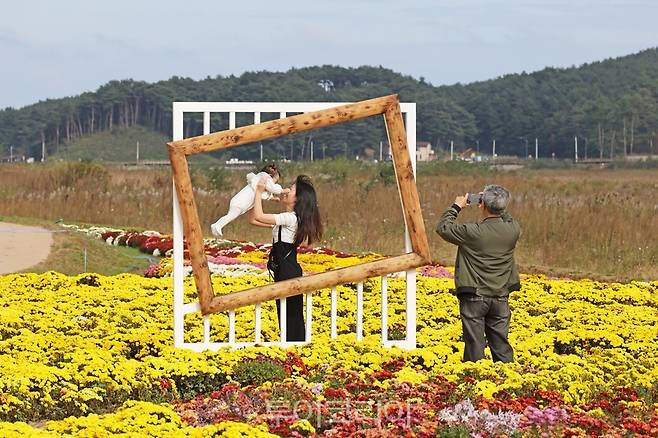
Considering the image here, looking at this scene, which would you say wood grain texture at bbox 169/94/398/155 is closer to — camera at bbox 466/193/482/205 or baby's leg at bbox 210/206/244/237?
baby's leg at bbox 210/206/244/237

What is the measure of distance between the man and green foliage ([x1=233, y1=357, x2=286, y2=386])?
165 centimetres

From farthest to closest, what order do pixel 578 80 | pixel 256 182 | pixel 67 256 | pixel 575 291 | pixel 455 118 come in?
1. pixel 578 80
2. pixel 455 118
3. pixel 67 256
4. pixel 575 291
5. pixel 256 182

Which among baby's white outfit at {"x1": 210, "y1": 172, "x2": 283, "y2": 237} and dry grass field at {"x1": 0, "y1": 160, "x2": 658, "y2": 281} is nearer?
baby's white outfit at {"x1": 210, "y1": 172, "x2": 283, "y2": 237}

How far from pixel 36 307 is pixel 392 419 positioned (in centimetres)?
657

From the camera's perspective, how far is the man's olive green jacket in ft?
30.8

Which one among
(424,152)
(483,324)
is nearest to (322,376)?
(483,324)

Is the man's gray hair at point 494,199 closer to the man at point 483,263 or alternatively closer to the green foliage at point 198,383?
the man at point 483,263

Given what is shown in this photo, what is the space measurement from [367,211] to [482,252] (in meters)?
14.3

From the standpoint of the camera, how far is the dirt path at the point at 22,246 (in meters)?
19.5

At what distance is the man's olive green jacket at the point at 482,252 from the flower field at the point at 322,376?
684 millimetres

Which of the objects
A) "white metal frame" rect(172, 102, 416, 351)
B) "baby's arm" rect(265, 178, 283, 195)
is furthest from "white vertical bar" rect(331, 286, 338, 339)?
"baby's arm" rect(265, 178, 283, 195)

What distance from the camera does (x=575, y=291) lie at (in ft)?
49.0

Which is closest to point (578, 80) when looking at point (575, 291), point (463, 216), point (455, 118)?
point (455, 118)

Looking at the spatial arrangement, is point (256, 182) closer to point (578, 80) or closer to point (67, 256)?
point (67, 256)
